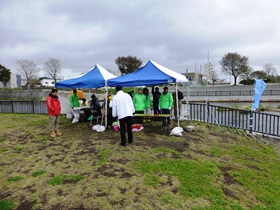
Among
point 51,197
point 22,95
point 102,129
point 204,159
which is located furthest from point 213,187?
point 22,95

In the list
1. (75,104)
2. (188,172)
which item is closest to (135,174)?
(188,172)

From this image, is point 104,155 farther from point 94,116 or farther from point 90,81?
point 94,116

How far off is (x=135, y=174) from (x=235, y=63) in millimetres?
51365

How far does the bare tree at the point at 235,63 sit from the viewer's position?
48625 mm

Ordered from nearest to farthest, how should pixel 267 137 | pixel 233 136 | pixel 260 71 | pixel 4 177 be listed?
pixel 4 177 → pixel 233 136 → pixel 267 137 → pixel 260 71

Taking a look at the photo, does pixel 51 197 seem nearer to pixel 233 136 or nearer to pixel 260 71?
pixel 233 136

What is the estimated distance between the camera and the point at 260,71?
5706 centimetres

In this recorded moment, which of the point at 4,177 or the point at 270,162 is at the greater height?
the point at 4,177

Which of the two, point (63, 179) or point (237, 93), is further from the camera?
point (237, 93)

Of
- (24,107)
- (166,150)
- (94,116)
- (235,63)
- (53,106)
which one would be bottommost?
(166,150)

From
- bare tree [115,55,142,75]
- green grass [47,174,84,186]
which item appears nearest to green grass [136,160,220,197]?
green grass [47,174,84,186]

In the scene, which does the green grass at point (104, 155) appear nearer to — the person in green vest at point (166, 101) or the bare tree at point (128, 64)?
the person in green vest at point (166, 101)

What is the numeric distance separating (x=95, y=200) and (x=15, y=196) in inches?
56.0

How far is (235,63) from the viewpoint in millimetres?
48812
